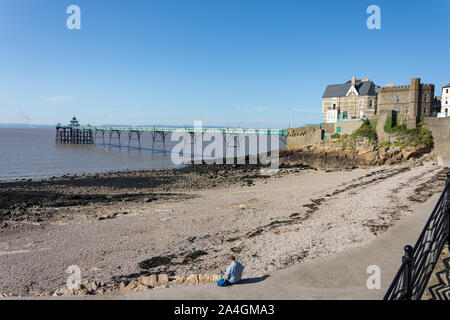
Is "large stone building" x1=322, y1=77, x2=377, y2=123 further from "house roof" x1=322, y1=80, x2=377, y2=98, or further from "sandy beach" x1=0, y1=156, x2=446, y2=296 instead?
"sandy beach" x1=0, y1=156, x2=446, y2=296

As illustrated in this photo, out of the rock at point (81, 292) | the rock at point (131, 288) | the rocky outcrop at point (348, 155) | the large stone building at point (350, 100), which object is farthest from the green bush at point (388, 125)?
the rock at point (81, 292)

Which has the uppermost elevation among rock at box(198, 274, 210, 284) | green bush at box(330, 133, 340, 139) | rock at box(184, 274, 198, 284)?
green bush at box(330, 133, 340, 139)

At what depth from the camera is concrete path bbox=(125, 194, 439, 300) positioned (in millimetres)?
5656

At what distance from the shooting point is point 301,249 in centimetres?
859

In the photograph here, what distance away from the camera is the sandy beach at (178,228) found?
8.59 metres

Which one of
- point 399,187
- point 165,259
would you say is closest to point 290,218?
point 165,259

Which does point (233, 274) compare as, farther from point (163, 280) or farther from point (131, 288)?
point (131, 288)

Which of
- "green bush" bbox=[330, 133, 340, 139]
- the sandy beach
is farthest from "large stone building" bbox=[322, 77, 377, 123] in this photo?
the sandy beach

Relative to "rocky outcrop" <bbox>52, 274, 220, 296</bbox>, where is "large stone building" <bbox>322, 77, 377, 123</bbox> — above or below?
above

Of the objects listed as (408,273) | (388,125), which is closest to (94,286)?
(408,273)

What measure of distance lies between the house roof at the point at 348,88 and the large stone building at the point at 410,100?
9.19 m

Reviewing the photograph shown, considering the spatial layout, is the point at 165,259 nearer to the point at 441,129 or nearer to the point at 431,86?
the point at 441,129

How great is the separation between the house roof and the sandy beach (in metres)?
27.2

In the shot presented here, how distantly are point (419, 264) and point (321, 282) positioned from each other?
7.10 feet
